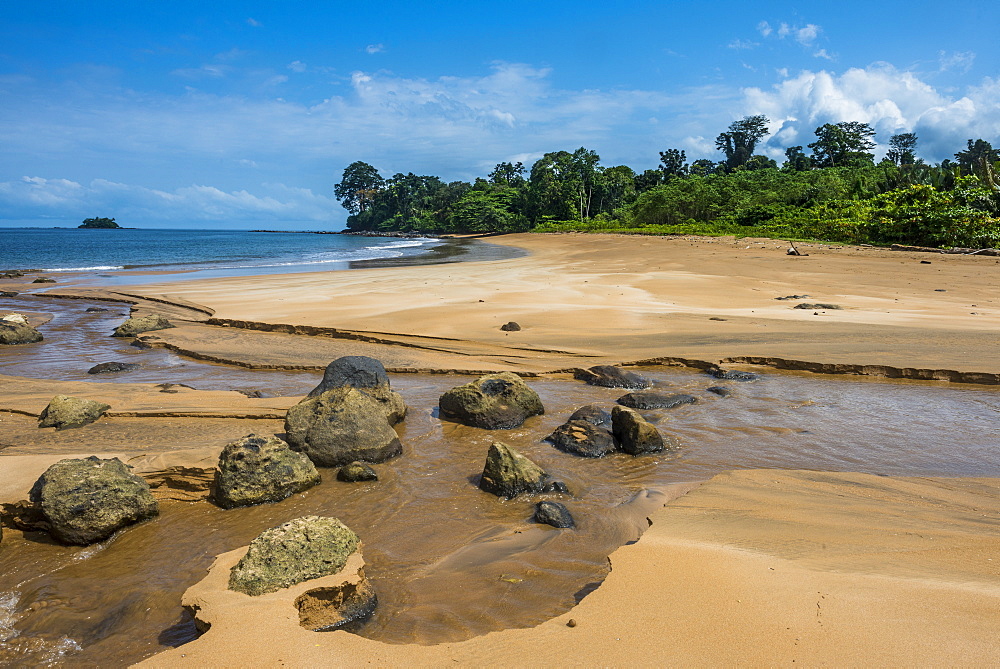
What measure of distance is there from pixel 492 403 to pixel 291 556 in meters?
3.43

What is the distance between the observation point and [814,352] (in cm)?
889

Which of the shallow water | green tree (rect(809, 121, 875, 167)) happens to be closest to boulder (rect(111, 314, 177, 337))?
A: the shallow water

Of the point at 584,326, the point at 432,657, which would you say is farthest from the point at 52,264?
the point at 432,657

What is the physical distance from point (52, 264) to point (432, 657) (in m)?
47.3

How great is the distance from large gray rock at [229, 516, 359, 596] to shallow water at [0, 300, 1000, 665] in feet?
1.14

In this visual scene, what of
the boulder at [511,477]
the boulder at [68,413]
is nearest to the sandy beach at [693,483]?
the boulder at [68,413]

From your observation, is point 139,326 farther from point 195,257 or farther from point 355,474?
point 195,257

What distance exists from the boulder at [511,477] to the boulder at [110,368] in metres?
6.96

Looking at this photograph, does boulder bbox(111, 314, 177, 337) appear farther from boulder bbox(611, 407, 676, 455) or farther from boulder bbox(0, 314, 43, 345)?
boulder bbox(611, 407, 676, 455)

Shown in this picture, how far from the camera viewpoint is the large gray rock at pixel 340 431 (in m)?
5.30

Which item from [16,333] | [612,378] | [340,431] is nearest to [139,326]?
[16,333]

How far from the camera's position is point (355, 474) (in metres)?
5.03

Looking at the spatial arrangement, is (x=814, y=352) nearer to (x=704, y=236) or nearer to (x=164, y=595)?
(x=164, y=595)

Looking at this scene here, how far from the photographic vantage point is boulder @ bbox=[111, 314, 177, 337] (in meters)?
11.9
